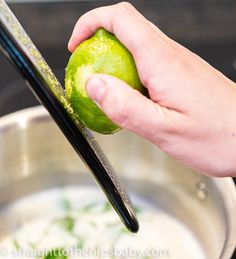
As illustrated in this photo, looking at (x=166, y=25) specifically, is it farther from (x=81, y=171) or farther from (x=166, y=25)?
(x=81, y=171)

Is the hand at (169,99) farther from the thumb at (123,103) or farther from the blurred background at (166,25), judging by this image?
the blurred background at (166,25)

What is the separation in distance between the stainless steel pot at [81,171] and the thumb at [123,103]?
1.35 feet

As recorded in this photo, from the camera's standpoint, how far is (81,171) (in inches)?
47.0

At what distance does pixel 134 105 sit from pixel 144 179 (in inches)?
22.6

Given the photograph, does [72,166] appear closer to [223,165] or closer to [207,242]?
[207,242]

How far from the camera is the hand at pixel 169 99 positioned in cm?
64

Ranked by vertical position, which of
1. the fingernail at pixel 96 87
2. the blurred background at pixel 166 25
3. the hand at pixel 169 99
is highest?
the fingernail at pixel 96 87

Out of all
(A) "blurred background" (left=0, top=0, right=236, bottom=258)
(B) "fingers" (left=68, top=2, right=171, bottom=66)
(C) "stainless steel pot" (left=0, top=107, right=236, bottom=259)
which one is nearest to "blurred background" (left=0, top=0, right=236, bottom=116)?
(A) "blurred background" (left=0, top=0, right=236, bottom=258)

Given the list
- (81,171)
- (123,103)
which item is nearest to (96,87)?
(123,103)

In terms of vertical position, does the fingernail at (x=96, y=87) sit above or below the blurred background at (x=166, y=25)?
above

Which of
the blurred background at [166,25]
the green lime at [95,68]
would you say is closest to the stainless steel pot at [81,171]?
the blurred background at [166,25]

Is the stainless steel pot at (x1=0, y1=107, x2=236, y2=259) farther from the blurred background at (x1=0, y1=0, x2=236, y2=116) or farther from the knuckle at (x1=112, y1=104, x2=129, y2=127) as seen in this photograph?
the knuckle at (x1=112, y1=104, x2=129, y2=127)

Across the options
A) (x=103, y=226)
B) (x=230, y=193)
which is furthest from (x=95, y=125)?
(x=103, y=226)

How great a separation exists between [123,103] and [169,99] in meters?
0.08
